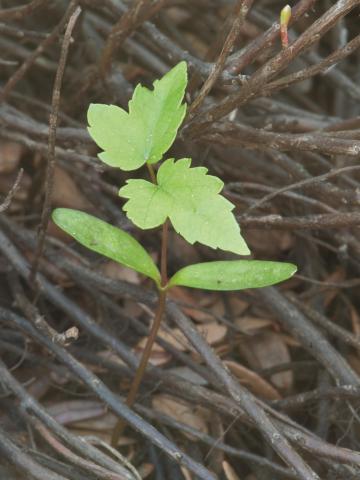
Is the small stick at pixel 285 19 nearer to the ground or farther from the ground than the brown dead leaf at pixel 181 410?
farther from the ground

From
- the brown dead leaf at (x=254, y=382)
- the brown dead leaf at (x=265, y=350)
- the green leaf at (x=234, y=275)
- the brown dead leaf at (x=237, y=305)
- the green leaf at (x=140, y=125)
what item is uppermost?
the green leaf at (x=140, y=125)

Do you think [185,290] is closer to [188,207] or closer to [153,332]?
[153,332]

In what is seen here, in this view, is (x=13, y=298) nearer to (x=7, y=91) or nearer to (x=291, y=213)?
(x=7, y=91)

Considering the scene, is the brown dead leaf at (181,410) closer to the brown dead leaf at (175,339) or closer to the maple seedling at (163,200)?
the brown dead leaf at (175,339)

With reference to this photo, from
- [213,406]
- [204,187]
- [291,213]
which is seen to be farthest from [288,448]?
[291,213]

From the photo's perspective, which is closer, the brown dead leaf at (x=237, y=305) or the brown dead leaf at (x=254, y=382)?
the brown dead leaf at (x=254, y=382)

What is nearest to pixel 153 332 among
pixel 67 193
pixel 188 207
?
pixel 188 207

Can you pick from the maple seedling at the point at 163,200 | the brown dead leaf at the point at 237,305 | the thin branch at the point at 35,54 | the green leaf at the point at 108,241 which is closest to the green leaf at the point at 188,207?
the maple seedling at the point at 163,200
